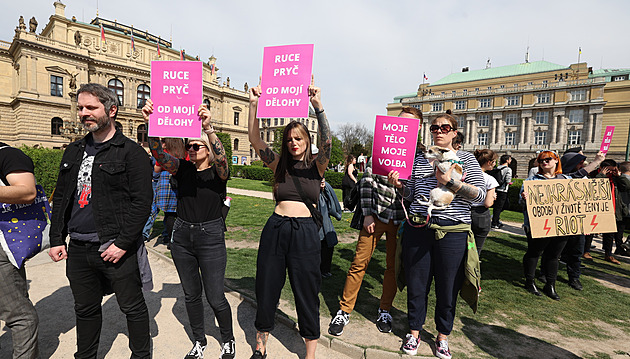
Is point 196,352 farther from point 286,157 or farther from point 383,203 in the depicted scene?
point 383,203

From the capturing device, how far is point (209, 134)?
9.59 ft

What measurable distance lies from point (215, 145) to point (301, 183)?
0.91 metres

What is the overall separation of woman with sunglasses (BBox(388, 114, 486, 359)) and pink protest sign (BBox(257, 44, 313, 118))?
1.16 metres

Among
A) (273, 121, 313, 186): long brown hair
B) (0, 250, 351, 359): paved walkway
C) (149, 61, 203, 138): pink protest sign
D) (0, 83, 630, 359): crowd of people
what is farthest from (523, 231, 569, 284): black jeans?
(149, 61, 203, 138): pink protest sign

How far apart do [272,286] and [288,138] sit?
137cm

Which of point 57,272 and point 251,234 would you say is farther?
point 251,234

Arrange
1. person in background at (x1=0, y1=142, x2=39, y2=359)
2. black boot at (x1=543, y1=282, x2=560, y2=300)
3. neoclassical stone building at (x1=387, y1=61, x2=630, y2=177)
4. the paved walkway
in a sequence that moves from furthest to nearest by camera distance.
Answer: neoclassical stone building at (x1=387, y1=61, x2=630, y2=177)
black boot at (x1=543, y1=282, x2=560, y2=300)
the paved walkway
person in background at (x1=0, y1=142, x2=39, y2=359)

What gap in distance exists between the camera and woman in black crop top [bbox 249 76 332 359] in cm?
268

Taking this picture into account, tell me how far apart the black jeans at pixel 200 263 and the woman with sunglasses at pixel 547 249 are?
4.23 metres

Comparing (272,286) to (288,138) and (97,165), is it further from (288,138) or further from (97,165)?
(97,165)

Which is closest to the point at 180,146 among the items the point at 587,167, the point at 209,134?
the point at 209,134

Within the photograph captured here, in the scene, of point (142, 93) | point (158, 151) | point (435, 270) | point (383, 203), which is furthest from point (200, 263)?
point (142, 93)

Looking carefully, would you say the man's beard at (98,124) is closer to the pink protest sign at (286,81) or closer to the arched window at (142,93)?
the pink protest sign at (286,81)

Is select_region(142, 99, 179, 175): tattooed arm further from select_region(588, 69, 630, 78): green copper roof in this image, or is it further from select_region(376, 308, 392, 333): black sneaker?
select_region(588, 69, 630, 78): green copper roof
